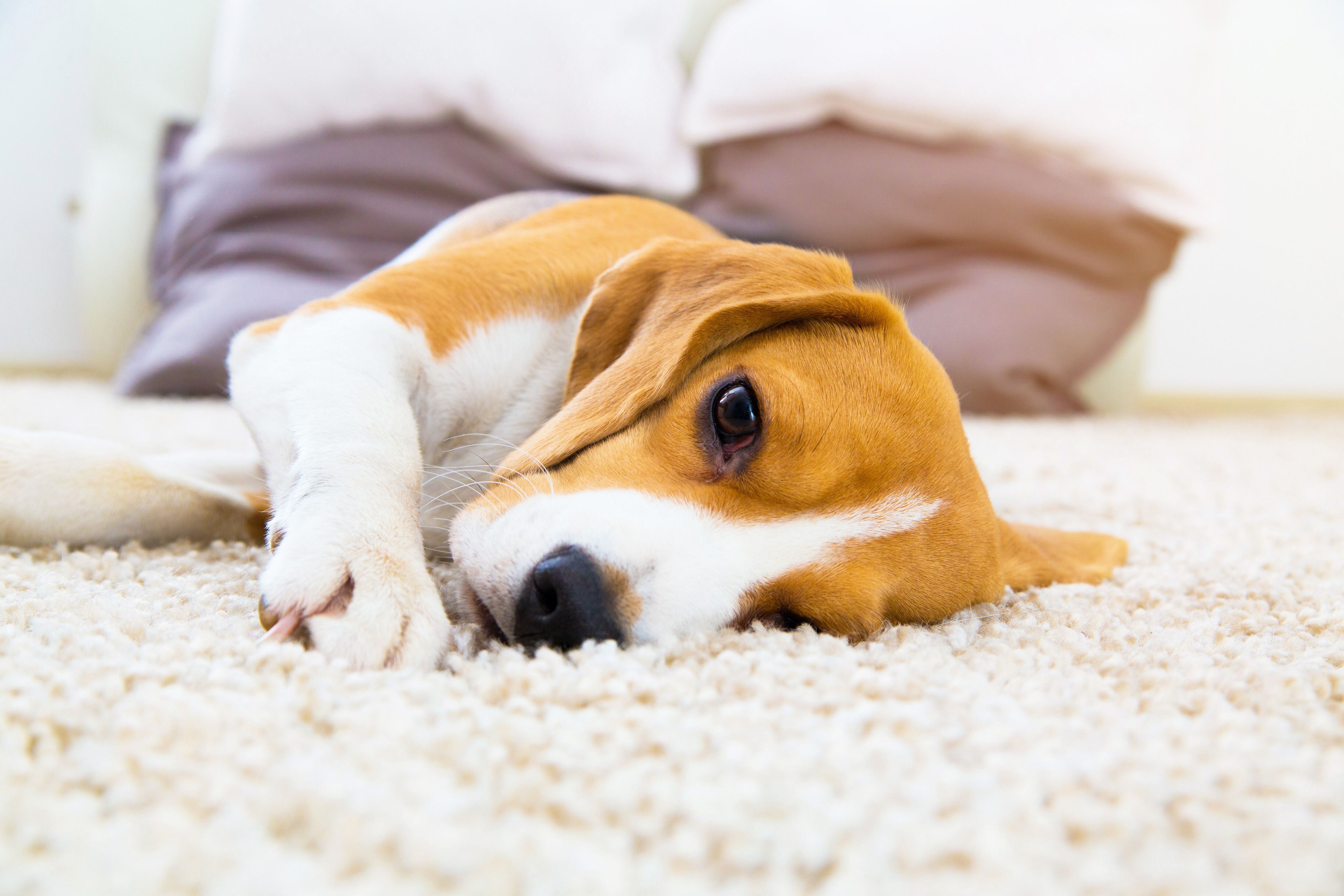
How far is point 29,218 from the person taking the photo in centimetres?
429

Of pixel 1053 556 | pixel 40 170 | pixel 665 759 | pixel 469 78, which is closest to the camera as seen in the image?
pixel 665 759

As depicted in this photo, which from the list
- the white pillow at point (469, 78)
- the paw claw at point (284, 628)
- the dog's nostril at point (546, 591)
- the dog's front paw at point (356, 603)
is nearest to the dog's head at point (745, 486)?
the dog's nostril at point (546, 591)

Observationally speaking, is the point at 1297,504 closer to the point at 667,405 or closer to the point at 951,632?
the point at 951,632

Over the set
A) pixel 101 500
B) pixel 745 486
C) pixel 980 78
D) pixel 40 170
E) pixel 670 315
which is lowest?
pixel 40 170

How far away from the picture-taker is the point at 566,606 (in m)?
1.00

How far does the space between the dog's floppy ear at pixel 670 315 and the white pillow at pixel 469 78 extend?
198 cm

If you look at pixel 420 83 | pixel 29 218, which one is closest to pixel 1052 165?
pixel 420 83

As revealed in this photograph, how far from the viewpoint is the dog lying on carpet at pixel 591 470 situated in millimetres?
1022

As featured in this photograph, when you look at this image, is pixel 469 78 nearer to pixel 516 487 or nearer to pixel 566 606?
pixel 516 487

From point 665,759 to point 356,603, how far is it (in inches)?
15.4

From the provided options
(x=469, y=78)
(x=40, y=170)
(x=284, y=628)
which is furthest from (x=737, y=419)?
(x=40, y=170)

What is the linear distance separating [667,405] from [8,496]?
33.8 inches

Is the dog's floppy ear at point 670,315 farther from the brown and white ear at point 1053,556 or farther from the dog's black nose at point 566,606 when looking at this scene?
the brown and white ear at point 1053,556

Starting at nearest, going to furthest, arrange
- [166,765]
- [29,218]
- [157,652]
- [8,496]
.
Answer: [166,765], [157,652], [8,496], [29,218]
